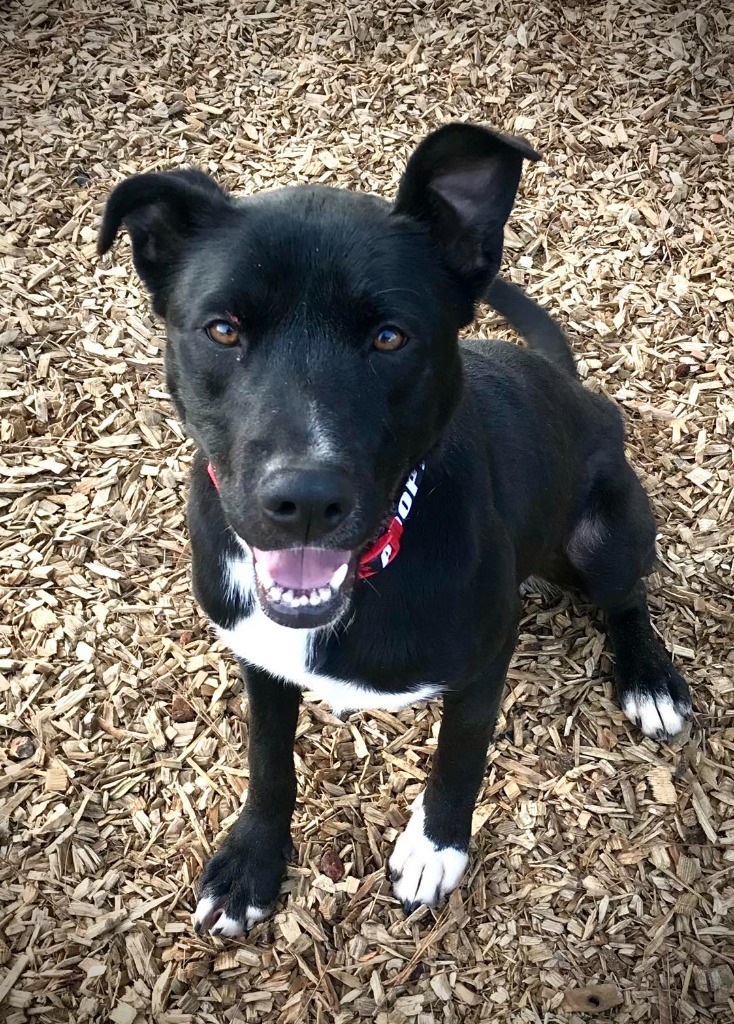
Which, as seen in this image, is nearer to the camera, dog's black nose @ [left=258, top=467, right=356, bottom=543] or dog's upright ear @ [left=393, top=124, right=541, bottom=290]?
dog's black nose @ [left=258, top=467, right=356, bottom=543]

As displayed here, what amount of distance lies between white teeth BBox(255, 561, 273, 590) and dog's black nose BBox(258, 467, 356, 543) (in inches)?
11.5

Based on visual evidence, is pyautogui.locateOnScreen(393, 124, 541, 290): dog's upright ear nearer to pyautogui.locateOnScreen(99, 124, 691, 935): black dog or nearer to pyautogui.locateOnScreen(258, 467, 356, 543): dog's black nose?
pyautogui.locateOnScreen(99, 124, 691, 935): black dog

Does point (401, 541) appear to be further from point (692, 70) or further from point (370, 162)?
point (692, 70)

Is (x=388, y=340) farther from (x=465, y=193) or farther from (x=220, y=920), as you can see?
(x=220, y=920)

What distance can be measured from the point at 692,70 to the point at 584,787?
14.6 feet

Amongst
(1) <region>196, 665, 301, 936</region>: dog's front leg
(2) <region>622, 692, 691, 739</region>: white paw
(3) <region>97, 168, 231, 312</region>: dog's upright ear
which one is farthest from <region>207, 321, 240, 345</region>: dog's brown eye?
(2) <region>622, 692, 691, 739</region>: white paw

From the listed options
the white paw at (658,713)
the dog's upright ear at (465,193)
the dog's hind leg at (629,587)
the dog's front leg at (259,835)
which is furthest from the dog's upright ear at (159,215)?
the white paw at (658,713)

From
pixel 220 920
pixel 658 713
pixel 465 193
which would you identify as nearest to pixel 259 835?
pixel 220 920

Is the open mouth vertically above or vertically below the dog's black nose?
below

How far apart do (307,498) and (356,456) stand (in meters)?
0.18

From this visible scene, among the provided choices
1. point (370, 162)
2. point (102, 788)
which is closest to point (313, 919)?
point (102, 788)

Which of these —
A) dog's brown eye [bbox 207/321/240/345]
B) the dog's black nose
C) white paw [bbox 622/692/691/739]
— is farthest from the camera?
white paw [bbox 622/692/691/739]

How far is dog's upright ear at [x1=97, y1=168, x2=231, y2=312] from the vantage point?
2.19 metres

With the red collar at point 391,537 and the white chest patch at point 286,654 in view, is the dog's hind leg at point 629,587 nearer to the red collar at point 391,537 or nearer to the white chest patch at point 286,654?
the white chest patch at point 286,654
